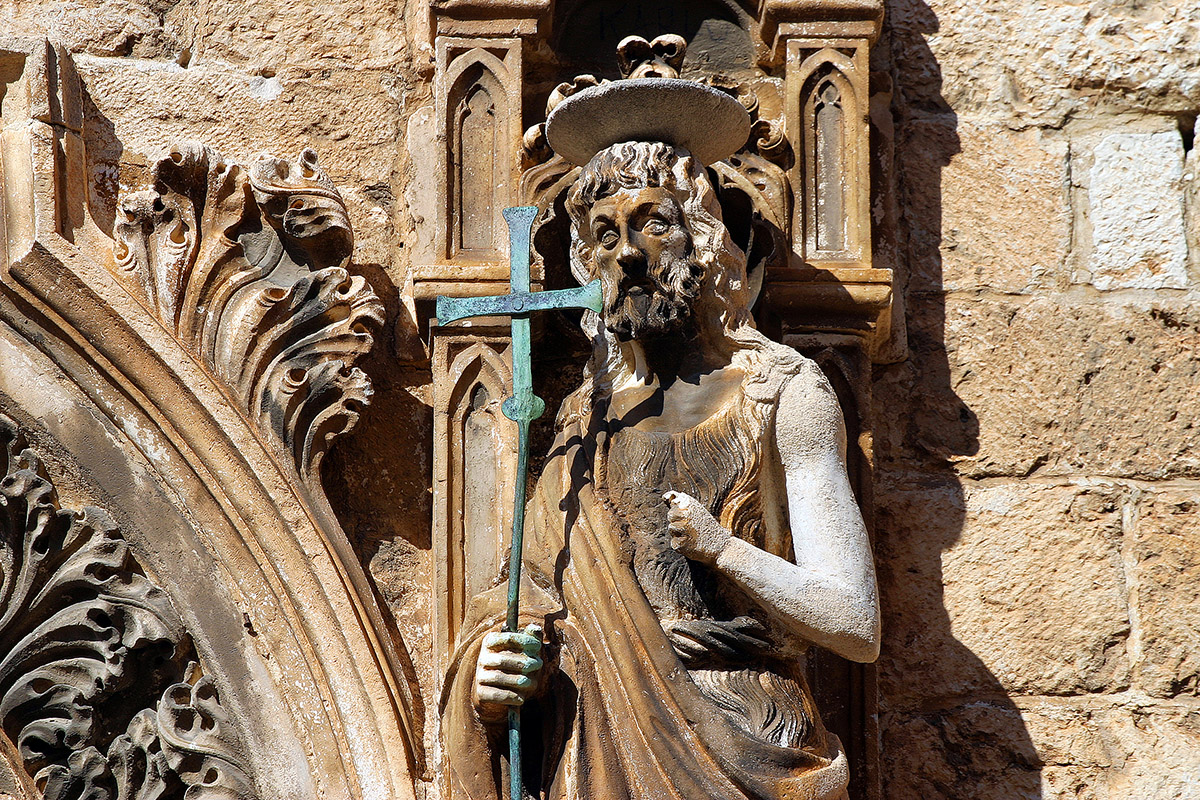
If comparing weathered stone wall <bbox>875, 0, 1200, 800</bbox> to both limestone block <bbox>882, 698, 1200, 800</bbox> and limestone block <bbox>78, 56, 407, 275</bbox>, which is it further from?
limestone block <bbox>78, 56, 407, 275</bbox>

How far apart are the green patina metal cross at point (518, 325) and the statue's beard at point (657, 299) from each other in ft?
0.14

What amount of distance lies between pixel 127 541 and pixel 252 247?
0.56 metres

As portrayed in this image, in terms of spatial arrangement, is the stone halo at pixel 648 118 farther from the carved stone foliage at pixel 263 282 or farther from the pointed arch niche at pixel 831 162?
the carved stone foliage at pixel 263 282

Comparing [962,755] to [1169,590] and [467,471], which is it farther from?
[467,471]

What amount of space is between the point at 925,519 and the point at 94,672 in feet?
4.71

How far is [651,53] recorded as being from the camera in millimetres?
3217

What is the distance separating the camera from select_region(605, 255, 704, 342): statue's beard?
9.42 feet

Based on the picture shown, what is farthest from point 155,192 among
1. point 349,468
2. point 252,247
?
point 349,468

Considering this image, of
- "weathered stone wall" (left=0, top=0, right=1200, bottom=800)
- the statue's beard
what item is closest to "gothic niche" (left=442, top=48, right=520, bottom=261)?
"weathered stone wall" (left=0, top=0, right=1200, bottom=800)

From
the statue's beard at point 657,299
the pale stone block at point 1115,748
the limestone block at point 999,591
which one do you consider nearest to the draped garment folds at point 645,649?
the statue's beard at point 657,299

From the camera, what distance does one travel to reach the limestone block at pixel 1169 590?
3.19 meters

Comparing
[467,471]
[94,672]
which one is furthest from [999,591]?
[94,672]

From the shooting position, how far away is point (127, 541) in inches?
126

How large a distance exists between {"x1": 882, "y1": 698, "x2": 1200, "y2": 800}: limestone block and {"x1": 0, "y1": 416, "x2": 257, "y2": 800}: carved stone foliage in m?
1.11
